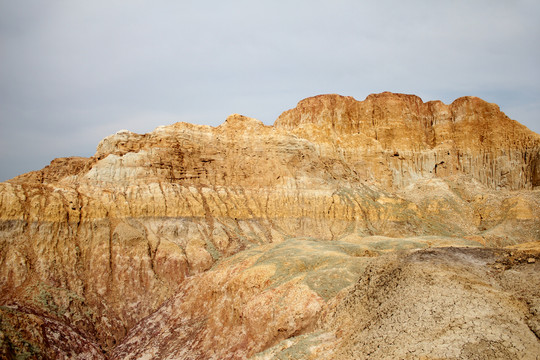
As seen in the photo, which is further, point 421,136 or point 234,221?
point 421,136

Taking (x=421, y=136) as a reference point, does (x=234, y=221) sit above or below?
below

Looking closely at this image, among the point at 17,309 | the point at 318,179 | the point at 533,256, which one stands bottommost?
the point at 17,309

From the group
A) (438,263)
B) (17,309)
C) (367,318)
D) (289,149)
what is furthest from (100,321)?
(289,149)

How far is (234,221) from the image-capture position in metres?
44.8

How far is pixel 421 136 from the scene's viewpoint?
78188 millimetres

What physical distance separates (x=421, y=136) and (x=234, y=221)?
1947 inches

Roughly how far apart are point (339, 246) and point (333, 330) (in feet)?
51.7

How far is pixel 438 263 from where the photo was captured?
1686cm

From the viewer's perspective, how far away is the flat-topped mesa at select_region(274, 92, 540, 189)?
69312 millimetres

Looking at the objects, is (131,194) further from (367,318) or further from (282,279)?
(367,318)

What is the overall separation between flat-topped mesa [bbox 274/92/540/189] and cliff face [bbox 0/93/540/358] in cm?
28

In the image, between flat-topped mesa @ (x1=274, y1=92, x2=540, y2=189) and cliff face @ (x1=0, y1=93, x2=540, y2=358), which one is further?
flat-topped mesa @ (x1=274, y1=92, x2=540, y2=189)

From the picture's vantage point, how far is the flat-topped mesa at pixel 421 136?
69312 millimetres

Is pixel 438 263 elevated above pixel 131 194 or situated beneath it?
situated beneath
